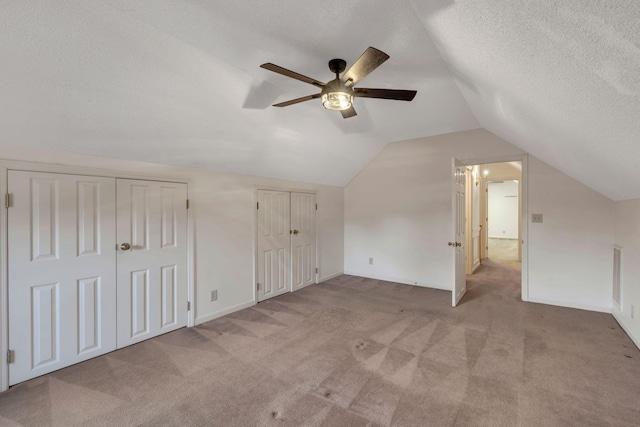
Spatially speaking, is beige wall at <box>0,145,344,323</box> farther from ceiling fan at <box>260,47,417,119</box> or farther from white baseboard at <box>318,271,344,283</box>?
ceiling fan at <box>260,47,417,119</box>

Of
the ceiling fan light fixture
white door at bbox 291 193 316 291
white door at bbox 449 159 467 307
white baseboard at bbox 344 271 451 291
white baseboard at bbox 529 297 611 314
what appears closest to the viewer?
the ceiling fan light fixture

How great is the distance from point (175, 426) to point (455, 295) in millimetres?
3409

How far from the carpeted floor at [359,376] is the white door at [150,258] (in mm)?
218

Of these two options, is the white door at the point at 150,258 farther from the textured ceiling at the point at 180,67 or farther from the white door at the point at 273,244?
the white door at the point at 273,244

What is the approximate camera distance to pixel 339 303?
3.85 m

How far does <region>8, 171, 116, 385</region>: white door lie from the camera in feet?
6.70

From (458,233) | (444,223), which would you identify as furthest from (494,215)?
(458,233)

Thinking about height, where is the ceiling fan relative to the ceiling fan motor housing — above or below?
below

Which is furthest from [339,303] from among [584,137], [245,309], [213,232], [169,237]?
[584,137]

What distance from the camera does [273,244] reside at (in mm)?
4074

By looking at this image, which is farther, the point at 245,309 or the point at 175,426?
the point at 245,309

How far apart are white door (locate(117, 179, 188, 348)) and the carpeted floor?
0.22 m

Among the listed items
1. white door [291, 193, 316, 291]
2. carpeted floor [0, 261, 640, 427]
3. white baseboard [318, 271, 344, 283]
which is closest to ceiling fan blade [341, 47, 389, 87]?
carpeted floor [0, 261, 640, 427]

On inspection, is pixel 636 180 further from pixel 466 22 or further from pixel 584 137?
pixel 466 22
